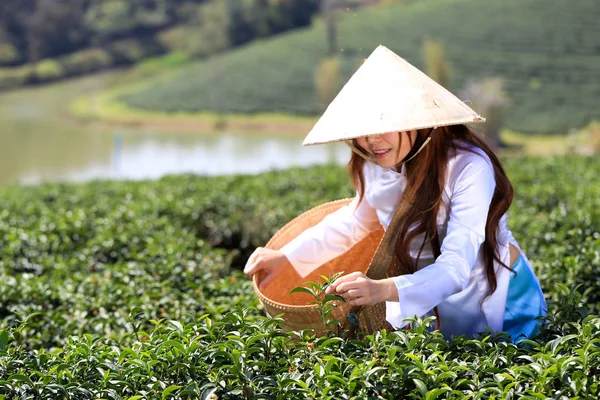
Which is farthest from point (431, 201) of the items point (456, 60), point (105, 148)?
point (456, 60)

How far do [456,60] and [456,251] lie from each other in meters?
33.7

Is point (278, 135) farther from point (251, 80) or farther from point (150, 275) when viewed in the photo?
point (150, 275)

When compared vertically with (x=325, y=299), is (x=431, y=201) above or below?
above

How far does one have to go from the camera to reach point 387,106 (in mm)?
2277

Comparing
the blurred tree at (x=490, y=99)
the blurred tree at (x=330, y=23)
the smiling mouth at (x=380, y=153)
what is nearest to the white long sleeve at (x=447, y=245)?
the smiling mouth at (x=380, y=153)

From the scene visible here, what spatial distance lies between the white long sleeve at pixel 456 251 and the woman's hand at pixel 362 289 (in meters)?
0.03

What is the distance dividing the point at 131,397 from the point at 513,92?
1280 inches

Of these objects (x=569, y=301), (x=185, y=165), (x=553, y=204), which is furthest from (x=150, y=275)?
(x=185, y=165)

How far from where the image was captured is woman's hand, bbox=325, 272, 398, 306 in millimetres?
2109

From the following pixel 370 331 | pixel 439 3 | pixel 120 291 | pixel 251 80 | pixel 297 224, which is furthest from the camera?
pixel 439 3

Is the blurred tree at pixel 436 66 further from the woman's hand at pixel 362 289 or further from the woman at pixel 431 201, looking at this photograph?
the woman's hand at pixel 362 289

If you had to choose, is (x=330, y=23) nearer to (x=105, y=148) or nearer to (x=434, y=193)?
(x=105, y=148)

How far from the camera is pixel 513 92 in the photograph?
3278 cm

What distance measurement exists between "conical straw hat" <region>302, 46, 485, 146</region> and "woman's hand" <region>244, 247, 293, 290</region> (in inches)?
19.2
